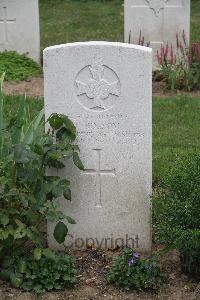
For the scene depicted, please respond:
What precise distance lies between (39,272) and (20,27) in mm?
6300

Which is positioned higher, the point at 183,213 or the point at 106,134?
the point at 106,134

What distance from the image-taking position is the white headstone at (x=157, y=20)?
9.80 metres

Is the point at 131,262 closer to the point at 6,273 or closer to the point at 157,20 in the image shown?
the point at 6,273

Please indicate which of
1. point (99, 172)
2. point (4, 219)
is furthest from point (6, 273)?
point (99, 172)

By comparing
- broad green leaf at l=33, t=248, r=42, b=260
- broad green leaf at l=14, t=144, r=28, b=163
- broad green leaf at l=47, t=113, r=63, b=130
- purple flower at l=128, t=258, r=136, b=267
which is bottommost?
purple flower at l=128, t=258, r=136, b=267

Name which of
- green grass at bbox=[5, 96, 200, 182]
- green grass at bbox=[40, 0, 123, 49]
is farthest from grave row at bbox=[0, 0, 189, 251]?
green grass at bbox=[40, 0, 123, 49]

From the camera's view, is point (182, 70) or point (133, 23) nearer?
point (182, 70)

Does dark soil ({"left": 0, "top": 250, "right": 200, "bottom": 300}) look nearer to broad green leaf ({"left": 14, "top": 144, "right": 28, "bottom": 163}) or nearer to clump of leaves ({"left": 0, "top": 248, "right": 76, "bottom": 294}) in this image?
clump of leaves ({"left": 0, "top": 248, "right": 76, "bottom": 294})

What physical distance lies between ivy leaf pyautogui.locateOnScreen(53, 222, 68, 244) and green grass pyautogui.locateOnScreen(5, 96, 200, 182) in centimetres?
161

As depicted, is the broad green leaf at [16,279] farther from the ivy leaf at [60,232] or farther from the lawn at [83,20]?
the lawn at [83,20]

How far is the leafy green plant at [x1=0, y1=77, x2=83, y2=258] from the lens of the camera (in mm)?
4426

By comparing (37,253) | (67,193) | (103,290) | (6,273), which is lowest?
(103,290)

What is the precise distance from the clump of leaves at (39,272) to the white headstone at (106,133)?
0.40 m

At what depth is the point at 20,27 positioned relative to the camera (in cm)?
1037
